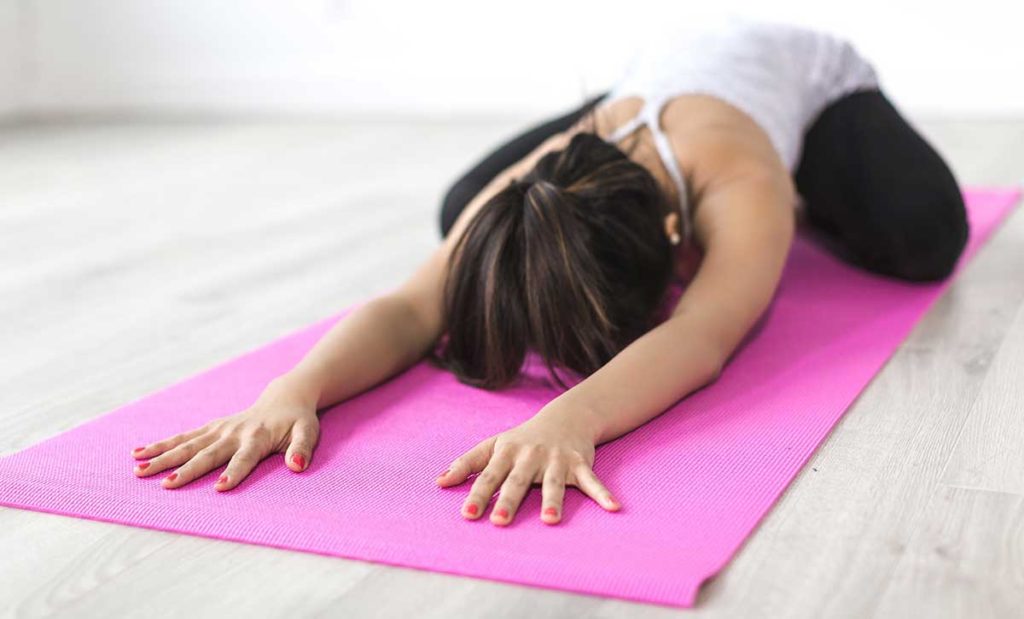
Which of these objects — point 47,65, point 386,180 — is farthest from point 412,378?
point 47,65

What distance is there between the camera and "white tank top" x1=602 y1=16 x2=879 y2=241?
183cm

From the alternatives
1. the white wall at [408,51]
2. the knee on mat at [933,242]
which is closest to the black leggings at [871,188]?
the knee on mat at [933,242]

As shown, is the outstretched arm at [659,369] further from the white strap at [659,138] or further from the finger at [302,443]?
the finger at [302,443]

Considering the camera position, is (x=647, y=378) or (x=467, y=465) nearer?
(x=467, y=465)

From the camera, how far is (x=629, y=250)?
148 centimetres

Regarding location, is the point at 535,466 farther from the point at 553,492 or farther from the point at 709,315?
the point at 709,315

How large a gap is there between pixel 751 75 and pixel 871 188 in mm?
254

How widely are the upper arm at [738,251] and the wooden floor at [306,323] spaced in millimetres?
172

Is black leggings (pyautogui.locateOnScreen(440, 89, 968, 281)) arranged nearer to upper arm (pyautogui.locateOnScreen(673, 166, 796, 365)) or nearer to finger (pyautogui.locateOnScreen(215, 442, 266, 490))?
upper arm (pyautogui.locateOnScreen(673, 166, 796, 365))

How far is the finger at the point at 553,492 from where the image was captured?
1.08 m

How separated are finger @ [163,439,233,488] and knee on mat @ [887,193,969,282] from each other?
1075mm

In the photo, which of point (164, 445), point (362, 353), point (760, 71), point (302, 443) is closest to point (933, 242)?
point (760, 71)

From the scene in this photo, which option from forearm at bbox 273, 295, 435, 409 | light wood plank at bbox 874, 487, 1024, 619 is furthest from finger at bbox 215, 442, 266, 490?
light wood plank at bbox 874, 487, 1024, 619

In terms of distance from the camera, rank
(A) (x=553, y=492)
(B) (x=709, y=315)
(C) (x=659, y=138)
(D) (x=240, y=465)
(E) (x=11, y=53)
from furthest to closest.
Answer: (E) (x=11, y=53), (C) (x=659, y=138), (B) (x=709, y=315), (D) (x=240, y=465), (A) (x=553, y=492)
